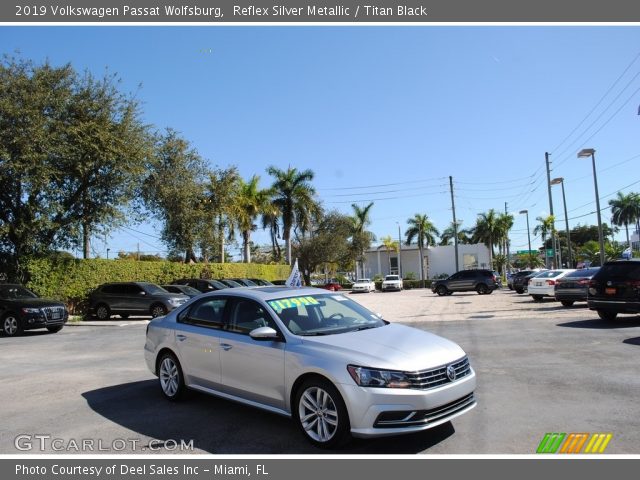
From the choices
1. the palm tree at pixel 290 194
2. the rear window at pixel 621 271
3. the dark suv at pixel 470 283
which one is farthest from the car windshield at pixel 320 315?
the palm tree at pixel 290 194

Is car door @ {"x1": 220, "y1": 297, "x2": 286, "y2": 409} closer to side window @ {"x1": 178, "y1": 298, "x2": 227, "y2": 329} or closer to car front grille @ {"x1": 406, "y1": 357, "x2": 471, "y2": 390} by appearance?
side window @ {"x1": 178, "y1": 298, "x2": 227, "y2": 329}

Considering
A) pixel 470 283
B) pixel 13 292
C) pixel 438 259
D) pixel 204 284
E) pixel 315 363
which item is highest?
pixel 438 259

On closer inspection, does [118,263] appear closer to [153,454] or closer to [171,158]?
[171,158]

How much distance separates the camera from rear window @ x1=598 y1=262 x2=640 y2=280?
13333mm

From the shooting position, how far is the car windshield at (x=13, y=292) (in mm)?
17125

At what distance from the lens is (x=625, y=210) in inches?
4023

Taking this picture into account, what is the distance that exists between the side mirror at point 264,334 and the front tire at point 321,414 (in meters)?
0.63

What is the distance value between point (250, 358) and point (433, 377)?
2.02 m

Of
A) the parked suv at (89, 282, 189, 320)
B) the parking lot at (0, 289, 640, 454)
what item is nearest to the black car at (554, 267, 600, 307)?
the parking lot at (0, 289, 640, 454)

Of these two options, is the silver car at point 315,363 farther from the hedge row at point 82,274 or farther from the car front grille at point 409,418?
the hedge row at point 82,274

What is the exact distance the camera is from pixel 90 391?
778 cm

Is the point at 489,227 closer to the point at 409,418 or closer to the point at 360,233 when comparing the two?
the point at 360,233

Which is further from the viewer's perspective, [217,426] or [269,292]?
[269,292]

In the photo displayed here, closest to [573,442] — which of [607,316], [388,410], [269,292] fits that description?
[388,410]
